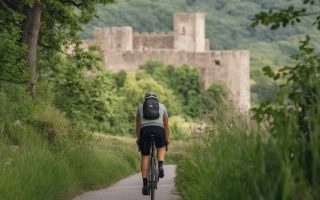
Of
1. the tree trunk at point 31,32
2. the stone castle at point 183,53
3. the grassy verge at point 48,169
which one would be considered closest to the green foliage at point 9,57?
the grassy verge at point 48,169

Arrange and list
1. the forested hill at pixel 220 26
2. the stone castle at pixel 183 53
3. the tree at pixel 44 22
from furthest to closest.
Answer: the forested hill at pixel 220 26 < the stone castle at pixel 183 53 < the tree at pixel 44 22

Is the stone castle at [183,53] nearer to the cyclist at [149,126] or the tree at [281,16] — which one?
the cyclist at [149,126]

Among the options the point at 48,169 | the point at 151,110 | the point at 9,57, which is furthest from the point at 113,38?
the point at 151,110

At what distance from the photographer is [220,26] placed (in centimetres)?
14250

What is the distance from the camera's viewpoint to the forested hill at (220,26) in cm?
13762

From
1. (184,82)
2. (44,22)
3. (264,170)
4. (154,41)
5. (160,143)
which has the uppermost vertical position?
(154,41)

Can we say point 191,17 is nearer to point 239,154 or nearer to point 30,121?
point 30,121

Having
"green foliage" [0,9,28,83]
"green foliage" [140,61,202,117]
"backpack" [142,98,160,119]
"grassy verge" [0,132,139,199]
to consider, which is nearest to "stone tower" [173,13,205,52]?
"green foliage" [140,61,202,117]

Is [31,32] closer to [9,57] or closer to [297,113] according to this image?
[9,57]

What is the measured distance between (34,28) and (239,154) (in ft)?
41.9

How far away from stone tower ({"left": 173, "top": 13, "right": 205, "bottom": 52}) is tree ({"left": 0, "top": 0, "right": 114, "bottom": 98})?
2718 inches

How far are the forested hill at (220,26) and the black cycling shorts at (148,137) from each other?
119 meters

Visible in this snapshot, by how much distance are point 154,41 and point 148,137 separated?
8603 centimetres

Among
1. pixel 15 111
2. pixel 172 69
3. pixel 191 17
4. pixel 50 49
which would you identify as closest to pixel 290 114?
pixel 15 111
